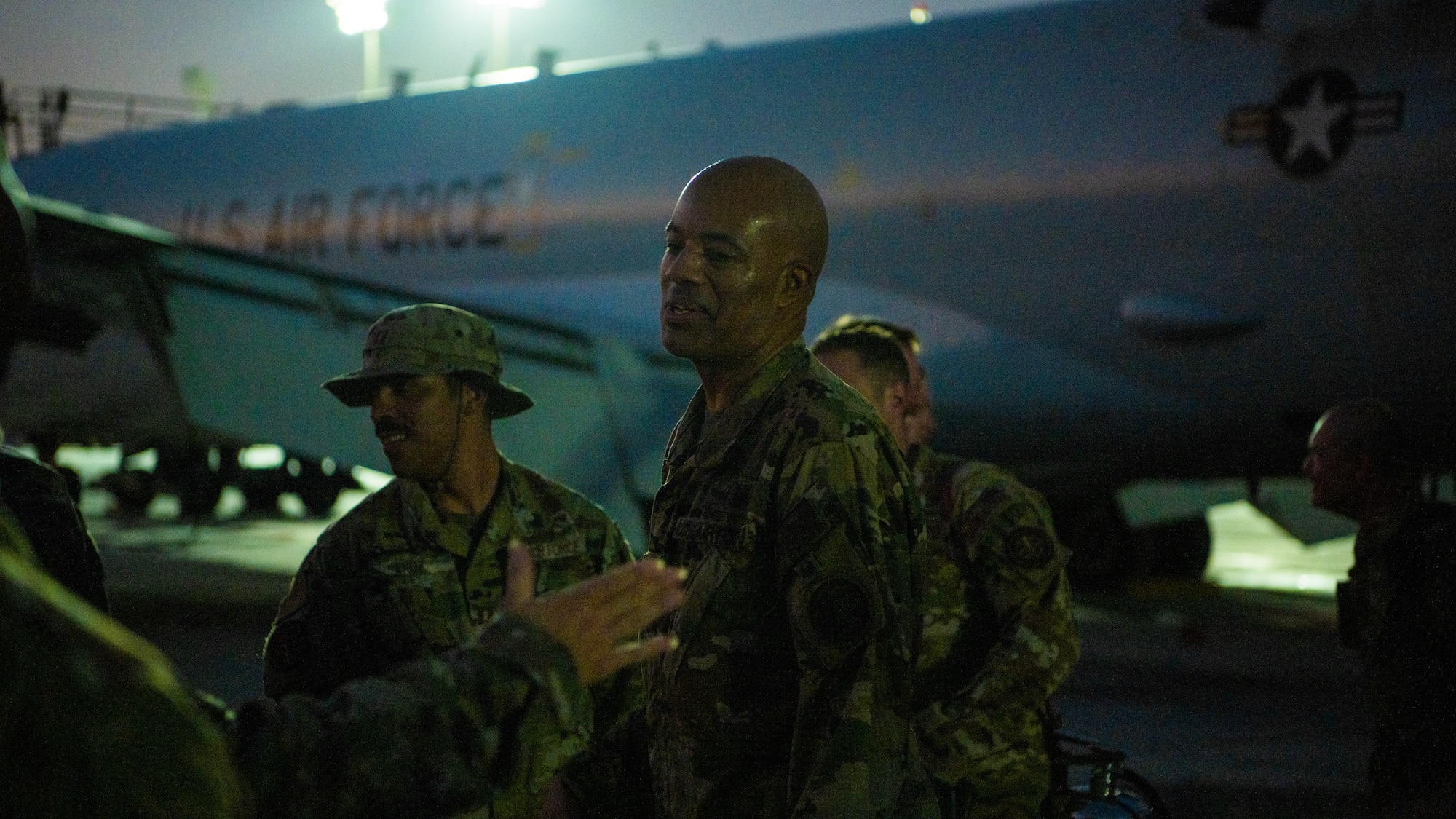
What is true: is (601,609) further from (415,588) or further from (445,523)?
(445,523)

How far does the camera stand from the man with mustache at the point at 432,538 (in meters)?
2.90

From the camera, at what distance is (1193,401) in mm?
9273

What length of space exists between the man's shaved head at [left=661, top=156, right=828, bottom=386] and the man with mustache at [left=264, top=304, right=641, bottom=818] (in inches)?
34.7

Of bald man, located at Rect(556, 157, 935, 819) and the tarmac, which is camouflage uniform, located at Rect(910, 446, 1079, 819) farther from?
the tarmac

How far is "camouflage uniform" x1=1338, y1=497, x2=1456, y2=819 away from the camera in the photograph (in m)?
3.13

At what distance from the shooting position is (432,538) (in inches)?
119

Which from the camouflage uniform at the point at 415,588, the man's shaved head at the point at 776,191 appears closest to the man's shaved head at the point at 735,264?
the man's shaved head at the point at 776,191

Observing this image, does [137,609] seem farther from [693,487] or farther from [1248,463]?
[693,487]

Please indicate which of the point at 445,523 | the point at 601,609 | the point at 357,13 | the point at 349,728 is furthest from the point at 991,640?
the point at 357,13

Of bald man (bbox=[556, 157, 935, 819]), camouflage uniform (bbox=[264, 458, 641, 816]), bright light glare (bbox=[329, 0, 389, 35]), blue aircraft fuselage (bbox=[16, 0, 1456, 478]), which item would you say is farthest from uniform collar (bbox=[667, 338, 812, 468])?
bright light glare (bbox=[329, 0, 389, 35])

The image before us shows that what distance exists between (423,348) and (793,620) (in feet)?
5.02

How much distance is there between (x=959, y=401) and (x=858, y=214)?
56.9 inches

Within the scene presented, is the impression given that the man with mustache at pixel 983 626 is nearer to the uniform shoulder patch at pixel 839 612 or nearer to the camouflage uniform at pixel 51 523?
the uniform shoulder patch at pixel 839 612

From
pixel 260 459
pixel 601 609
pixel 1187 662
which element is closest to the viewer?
pixel 601 609
